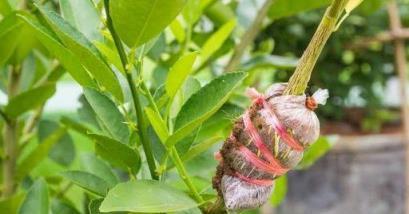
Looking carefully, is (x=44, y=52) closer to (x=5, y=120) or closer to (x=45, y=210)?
(x=5, y=120)

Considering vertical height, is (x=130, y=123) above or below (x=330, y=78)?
above

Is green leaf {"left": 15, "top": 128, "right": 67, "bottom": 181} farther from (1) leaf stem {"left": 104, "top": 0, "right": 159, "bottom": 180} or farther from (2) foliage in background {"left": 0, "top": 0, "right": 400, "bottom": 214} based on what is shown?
(1) leaf stem {"left": 104, "top": 0, "right": 159, "bottom": 180}

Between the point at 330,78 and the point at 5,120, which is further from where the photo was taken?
the point at 330,78

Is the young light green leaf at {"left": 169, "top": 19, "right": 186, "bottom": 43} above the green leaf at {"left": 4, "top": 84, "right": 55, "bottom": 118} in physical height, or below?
below

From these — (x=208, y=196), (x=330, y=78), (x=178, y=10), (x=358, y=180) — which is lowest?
(x=358, y=180)

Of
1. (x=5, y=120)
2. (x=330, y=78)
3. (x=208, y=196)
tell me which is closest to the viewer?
(x=208, y=196)

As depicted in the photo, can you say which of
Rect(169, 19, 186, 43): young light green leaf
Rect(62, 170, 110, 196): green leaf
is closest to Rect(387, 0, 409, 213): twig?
Rect(169, 19, 186, 43): young light green leaf

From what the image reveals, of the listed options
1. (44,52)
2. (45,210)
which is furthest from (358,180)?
(45,210)
